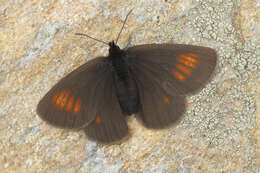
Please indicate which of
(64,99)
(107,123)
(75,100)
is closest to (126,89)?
(107,123)

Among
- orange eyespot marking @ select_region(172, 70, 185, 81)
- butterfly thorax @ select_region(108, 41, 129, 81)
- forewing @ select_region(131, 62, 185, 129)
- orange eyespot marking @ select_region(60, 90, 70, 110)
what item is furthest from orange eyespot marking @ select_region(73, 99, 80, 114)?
orange eyespot marking @ select_region(172, 70, 185, 81)

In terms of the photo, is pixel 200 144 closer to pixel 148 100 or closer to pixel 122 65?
pixel 148 100

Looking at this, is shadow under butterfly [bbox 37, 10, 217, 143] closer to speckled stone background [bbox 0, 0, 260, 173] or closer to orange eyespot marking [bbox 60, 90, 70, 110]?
orange eyespot marking [bbox 60, 90, 70, 110]

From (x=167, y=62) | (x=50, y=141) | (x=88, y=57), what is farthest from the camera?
(x=88, y=57)

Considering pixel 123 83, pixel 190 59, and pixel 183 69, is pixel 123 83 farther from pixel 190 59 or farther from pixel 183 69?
pixel 190 59

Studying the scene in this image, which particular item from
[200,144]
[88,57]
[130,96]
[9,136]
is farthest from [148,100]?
[9,136]

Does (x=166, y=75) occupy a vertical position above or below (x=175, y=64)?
below

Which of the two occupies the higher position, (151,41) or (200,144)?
(151,41)
